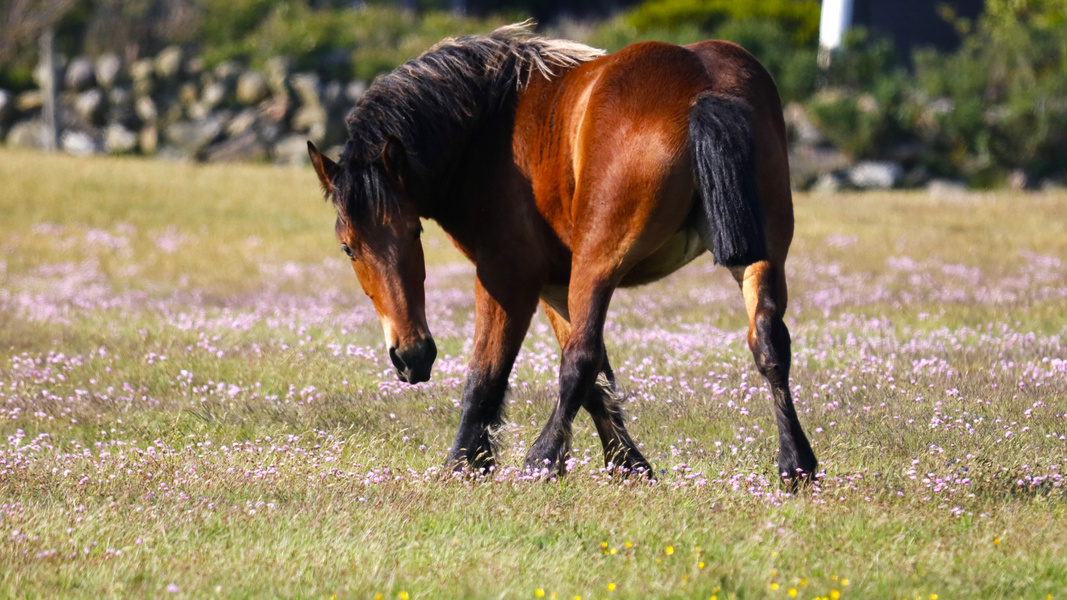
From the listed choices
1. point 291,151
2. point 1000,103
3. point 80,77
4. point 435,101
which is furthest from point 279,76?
point 435,101

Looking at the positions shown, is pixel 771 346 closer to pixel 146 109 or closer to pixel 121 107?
pixel 146 109

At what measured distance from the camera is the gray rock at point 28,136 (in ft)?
85.9

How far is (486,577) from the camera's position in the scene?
3828 mm

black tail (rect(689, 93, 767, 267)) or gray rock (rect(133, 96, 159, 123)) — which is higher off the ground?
black tail (rect(689, 93, 767, 267))

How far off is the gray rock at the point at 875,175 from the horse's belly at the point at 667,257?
19.3 meters

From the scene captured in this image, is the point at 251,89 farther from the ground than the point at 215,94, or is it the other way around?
the point at 251,89

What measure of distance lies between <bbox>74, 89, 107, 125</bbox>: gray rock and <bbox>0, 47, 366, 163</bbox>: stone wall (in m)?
0.02

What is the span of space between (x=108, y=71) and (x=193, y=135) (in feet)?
11.2

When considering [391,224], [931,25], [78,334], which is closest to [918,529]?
[391,224]

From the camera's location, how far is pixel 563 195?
533 cm

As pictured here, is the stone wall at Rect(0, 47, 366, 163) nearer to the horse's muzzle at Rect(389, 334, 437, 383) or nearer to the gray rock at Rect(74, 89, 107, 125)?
the gray rock at Rect(74, 89, 107, 125)

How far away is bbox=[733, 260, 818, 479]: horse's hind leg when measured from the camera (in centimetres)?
477

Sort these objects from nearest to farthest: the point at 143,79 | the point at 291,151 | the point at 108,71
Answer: the point at 291,151 → the point at 143,79 → the point at 108,71

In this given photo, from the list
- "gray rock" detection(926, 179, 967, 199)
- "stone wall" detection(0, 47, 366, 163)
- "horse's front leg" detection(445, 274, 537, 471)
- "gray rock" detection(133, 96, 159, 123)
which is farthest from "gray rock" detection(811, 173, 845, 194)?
"horse's front leg" detection(445, 274, 537, 471)
